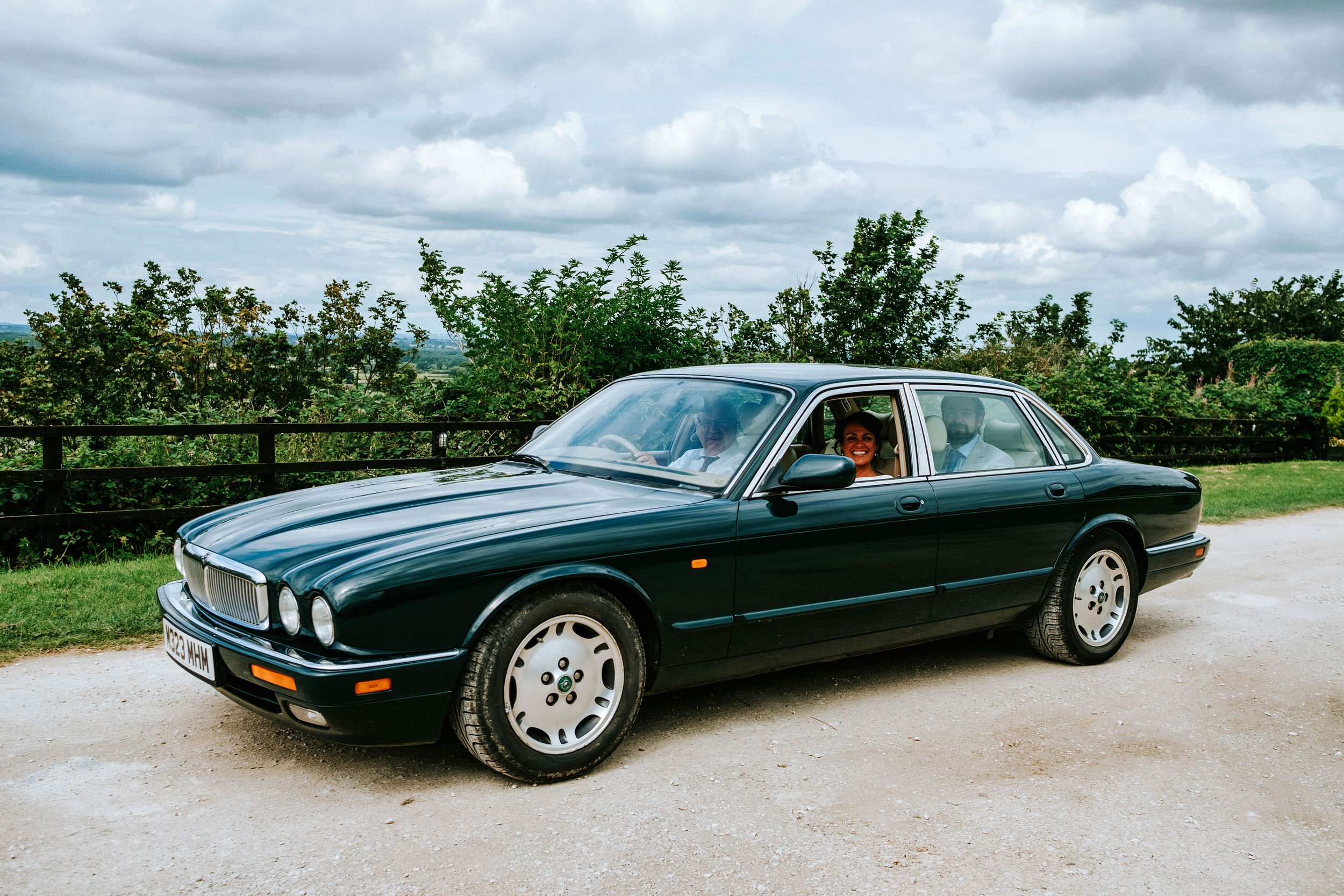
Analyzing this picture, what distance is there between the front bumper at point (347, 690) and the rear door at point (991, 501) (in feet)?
A: 8.33

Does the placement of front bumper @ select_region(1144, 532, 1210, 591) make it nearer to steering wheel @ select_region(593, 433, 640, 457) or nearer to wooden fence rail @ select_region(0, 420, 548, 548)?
steering wheel @ select_region(593, 433, 640, 457)

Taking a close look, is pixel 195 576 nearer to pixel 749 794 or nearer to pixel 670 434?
pixel 670 434

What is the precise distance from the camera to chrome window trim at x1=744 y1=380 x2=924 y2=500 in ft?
15.2

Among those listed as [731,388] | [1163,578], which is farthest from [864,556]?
[1163,578]

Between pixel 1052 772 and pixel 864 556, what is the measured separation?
1.19 meters

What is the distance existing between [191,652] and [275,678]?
62 centimetres

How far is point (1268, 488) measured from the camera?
50.6ft

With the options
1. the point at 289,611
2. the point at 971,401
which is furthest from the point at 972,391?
the point at 289,611

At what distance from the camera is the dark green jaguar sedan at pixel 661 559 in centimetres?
377

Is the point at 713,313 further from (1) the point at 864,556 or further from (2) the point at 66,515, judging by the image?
(1) the point at 864,556

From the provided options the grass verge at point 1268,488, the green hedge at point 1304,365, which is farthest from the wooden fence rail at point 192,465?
the green hedge at point 1304,365

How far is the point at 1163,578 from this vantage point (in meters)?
6.36

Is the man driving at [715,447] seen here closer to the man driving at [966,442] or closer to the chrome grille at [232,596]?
the man driving at [966,442]

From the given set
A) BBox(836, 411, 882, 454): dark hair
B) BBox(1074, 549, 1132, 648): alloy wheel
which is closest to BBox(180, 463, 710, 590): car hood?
BBox(836, 411, 882, 454): dark hair
